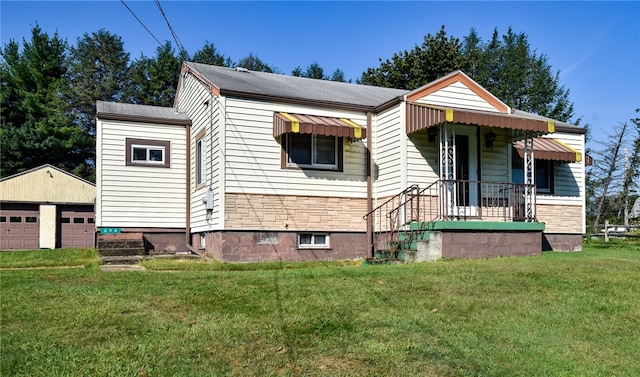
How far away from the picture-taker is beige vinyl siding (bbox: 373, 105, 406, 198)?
13695 mm

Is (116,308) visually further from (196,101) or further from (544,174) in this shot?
(544,174)

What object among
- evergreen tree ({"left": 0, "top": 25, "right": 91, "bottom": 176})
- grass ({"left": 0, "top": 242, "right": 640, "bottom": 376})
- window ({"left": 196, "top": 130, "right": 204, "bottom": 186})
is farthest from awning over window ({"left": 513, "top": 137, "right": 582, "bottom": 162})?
evergreen tree ({"left": 0, "top": 25, "right": 91, "bottom": 176})

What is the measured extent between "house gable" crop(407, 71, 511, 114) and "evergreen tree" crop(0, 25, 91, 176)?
97.7 ft

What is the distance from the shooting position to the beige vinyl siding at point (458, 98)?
560 inches

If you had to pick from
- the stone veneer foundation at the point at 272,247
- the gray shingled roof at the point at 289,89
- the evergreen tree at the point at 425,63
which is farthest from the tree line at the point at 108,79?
the stone veneer foundation at the point at 272,247

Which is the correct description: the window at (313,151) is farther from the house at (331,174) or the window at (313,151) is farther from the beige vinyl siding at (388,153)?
the beige vinyl siding at (388,153)

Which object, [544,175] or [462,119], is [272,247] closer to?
[462,119]

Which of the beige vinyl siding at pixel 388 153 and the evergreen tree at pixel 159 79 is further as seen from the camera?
the evergreen tree at pixel 159 79

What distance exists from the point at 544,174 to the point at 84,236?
66.1 feet

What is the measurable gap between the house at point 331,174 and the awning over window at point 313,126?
35mm

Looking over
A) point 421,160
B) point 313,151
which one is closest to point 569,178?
point 421,160

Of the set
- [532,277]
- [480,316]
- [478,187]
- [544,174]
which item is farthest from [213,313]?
[544,174]

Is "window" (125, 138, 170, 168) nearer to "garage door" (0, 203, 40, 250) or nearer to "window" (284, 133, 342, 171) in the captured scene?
"window" (284, 133, 342, 171)

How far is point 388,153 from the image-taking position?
46.5ft
